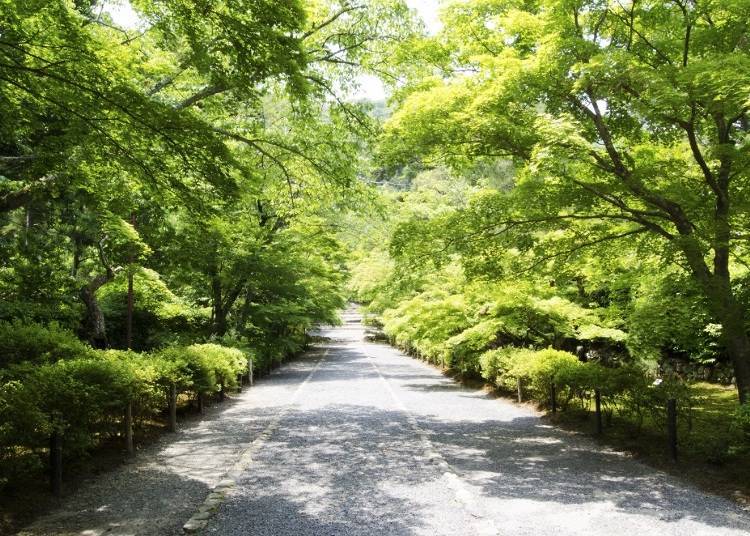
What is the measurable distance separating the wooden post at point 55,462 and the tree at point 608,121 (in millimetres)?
6368

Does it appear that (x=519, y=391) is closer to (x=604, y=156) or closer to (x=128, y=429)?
(x=604, y=156)

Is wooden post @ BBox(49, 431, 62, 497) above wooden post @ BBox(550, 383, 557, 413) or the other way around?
above

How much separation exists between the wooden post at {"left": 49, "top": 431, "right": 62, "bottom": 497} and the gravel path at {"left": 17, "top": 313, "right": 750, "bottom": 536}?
24 centimetres

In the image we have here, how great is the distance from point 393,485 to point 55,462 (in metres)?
3.91

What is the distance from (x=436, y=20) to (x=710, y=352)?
40.6ft

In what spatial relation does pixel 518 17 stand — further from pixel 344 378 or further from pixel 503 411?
pixel 344 378

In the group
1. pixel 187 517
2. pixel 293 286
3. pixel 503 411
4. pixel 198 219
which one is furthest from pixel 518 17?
pixel 293 286

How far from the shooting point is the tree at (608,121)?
6852mm

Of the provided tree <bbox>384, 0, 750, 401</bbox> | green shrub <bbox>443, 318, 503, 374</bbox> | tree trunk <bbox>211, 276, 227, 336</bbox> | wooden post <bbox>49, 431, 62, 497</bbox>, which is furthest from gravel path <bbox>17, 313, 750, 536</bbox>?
tree trunk <bbox>211, 276, 227, 336</bbox>

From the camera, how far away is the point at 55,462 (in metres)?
5.92

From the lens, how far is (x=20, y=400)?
5281mm

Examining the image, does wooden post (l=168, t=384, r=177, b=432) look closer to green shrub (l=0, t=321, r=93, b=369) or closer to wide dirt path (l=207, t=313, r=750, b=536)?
green shrub (l=0, t=321, r=93, b=369)

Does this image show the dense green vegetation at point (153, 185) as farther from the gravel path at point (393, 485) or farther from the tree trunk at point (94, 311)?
the gravel path at point (393, 485)

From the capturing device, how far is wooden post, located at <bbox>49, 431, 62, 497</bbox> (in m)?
5.89
